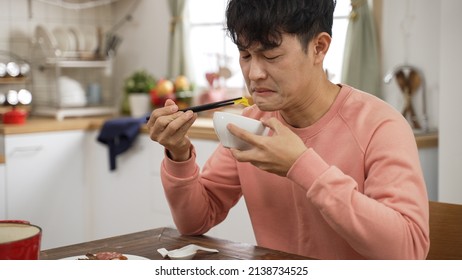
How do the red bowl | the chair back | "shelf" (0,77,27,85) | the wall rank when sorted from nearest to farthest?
the red bowl, the chair back, the wall, "shelf" (0,77,27,85)

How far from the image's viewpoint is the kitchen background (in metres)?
2.11

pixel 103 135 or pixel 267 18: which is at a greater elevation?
pixel 267 18

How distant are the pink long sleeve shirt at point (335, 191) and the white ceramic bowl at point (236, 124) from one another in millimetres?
83

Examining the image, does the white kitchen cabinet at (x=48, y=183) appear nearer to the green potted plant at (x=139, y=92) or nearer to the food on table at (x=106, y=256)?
the green potted plant at (x=139, y=92)

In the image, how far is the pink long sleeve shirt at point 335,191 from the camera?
1.02m

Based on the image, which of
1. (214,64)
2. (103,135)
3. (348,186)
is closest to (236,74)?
Answer: (214,64)

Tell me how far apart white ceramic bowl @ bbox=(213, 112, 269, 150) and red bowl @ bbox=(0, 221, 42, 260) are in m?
0.35

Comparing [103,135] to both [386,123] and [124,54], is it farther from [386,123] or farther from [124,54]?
[386,123]

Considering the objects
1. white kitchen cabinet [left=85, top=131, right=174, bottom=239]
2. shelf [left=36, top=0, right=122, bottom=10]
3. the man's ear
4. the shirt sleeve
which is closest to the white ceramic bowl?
the shirt sleeve

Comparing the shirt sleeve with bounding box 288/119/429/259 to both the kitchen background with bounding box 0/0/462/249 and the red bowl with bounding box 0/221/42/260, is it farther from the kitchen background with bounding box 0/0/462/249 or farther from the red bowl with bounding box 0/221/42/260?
the kitchen background with bounding box 0/0/462/249

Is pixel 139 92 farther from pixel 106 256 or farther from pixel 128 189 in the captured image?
pixel 106 256

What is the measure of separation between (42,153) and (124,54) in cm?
86

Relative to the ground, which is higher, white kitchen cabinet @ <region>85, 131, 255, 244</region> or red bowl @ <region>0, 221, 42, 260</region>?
red bowl @ <region>0, 221, 42, 260</region>

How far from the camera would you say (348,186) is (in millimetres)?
1013
